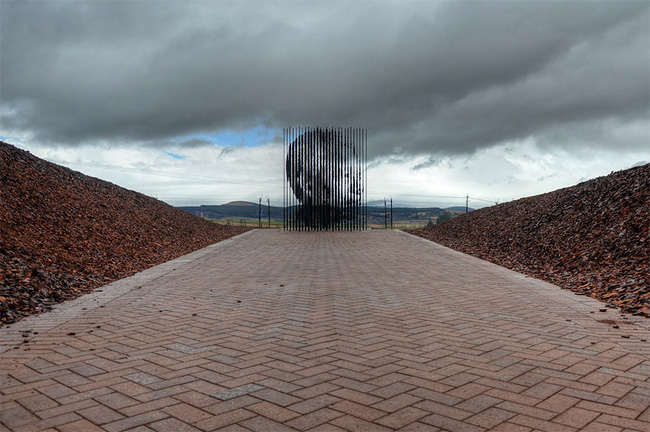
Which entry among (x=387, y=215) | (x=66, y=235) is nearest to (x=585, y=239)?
(x=66, y=235)

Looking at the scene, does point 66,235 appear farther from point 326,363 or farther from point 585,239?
point 585,239

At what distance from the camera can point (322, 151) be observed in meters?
23.0

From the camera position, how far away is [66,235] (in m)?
9.62

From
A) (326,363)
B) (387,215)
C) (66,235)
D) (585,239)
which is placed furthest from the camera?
(387,215)

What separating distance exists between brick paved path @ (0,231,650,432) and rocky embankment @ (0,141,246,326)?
2.48 feet

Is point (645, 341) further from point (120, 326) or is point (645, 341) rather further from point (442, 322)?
point (120, 326)

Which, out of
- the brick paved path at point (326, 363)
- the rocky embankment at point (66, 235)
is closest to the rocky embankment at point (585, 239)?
the brick paved path at point (326, 363)

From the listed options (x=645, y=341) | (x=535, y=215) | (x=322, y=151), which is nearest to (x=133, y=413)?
(x=645, y=341)

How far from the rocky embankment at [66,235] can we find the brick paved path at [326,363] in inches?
29.7

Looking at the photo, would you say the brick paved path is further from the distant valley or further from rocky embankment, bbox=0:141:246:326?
the distant valley

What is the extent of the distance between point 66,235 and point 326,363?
811 cm

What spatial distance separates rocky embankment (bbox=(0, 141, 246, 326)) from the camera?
614 centimetres

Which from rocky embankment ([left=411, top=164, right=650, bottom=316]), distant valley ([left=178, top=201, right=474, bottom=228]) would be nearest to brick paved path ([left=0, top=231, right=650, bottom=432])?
rocky embankment ([left=411, top=164, right=650, bottom=316])

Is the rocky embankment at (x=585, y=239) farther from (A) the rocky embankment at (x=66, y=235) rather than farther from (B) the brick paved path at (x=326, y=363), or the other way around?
(A) the rocky embankment at (x=66, y=235)
